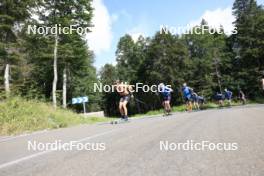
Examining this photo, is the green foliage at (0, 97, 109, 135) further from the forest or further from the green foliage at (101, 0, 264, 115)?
the green foliage at (101, 0, 264, 115)

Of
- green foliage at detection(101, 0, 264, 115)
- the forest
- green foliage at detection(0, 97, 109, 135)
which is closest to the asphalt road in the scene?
green foliage at detection(0, 97, 109, 135)

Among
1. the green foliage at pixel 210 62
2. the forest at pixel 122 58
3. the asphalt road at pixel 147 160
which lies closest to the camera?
the asphalt road at pixel 147 160

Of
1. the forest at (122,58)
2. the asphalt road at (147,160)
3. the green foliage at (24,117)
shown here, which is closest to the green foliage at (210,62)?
the forest at (122,58)

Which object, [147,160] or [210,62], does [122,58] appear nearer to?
[210,62]

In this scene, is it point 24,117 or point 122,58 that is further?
point 122,58

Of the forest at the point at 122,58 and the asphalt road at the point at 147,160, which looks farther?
the forest at the point at 122,58

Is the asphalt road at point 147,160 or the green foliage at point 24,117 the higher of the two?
the green foliage at point 24,117

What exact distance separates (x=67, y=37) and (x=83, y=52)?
2.64m

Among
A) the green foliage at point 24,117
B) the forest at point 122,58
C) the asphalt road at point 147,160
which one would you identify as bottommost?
the asphalt road at point 147,160

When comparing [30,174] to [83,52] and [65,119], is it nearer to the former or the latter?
[65,119]

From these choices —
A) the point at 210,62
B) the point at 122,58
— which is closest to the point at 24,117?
the point at 210,62

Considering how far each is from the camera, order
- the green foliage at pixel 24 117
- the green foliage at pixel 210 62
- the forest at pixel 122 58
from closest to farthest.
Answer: the green foliage at pixel 24 117 < the forest at pixel 122 58 < the green foliage at pixel 210 62

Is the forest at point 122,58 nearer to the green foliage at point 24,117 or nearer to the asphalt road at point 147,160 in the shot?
the green foliage at point 24,117

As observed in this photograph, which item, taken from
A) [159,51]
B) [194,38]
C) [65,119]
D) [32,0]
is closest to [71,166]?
[65,119]
